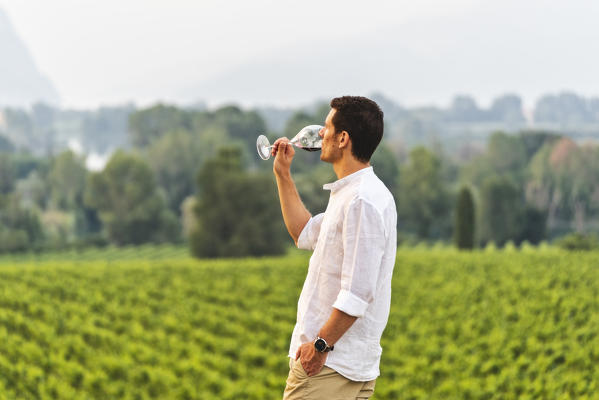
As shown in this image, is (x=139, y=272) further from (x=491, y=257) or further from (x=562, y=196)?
(x=562, y=196)

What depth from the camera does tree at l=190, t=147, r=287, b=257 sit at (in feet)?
101

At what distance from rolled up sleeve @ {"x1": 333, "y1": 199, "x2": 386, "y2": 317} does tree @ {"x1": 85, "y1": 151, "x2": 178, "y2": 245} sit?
158 feet

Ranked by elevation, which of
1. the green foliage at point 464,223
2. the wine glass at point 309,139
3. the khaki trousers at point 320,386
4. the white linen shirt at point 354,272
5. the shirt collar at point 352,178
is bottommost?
the green foliage at point 464,223

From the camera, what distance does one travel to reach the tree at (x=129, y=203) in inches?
1987

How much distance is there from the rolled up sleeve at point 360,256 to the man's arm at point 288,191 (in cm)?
42

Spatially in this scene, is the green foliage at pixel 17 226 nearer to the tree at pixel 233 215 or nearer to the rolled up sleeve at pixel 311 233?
the tree at pixel 233 215

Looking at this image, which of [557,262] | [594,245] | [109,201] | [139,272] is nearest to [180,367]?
[139,272]

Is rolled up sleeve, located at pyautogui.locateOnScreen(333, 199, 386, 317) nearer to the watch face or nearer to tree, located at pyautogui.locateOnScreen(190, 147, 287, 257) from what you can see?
the watch face

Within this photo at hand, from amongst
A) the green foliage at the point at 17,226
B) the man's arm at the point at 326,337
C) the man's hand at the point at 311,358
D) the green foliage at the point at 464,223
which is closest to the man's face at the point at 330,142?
the man's arm at the point at 326,337

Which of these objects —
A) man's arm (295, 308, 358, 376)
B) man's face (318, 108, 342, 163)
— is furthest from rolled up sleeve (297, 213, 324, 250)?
man's arm (295, 308, 358, 376)

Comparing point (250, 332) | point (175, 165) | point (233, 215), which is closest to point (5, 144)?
point (175, 165)

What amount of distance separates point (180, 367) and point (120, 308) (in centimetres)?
333

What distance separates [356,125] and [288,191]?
47 cm

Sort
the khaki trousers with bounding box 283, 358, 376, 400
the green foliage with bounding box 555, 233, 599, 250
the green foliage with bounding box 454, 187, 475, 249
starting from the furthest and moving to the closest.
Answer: the green foliage with bounding box 454, 187, 475, 249, the green foliage with bounding box 555, 233, 599, 250, the khaki trousers with bounding box 283, 358, 376, 400
